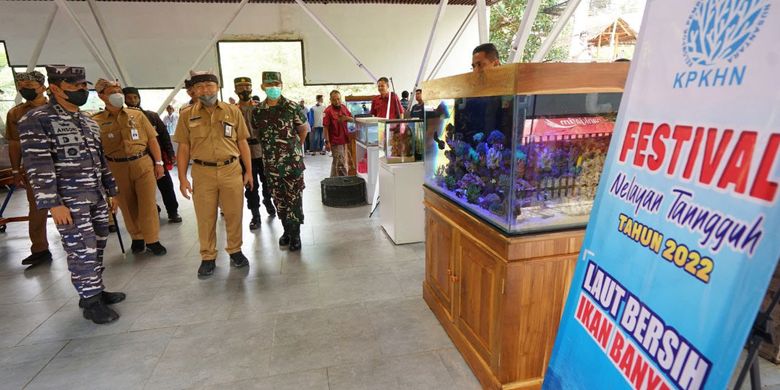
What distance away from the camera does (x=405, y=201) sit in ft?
13.2

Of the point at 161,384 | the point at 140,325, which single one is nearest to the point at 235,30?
the point at 140,325

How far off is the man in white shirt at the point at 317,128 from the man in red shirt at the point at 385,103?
4.68 m

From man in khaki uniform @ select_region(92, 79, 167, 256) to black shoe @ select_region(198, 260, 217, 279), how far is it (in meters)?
0.86

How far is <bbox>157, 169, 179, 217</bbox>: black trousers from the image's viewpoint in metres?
4.94

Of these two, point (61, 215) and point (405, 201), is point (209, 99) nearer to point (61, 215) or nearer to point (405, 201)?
point (61, 215)

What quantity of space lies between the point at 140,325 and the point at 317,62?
32.3ft

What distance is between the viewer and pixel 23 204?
640 cm

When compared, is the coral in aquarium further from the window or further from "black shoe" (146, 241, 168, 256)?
the window

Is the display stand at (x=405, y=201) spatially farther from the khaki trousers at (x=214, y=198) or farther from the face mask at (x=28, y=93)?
the face mask at (x=28, y=93)

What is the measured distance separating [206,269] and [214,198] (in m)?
0.65

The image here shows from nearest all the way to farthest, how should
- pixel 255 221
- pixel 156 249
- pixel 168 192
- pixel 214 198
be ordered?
1. pixel 214 198
2. pixel 156 249
3. pixel 255 221
4. pixel 168 192

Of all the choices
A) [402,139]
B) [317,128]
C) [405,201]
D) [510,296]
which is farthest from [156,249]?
[317,128]

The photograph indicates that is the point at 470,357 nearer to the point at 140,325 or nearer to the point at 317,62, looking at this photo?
the point at 140,325

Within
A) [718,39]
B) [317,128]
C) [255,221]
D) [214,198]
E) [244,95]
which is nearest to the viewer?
[718,39]
